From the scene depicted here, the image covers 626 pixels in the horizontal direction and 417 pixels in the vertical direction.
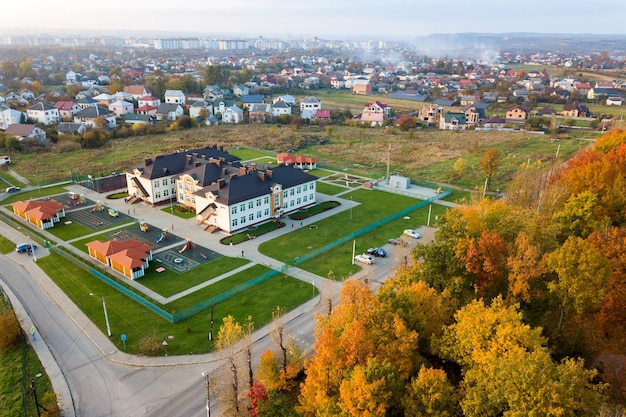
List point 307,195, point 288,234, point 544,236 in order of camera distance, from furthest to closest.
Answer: point 307,195
point 288,234
point 544,236

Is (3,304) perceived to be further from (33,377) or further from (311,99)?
(311,99)

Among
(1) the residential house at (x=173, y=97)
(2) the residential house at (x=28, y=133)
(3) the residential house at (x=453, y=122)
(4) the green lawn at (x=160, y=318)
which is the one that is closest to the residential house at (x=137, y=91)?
(1) the residential house at (x=173, y=97)

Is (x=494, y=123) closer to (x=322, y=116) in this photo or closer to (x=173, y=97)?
(x=322, y=116)

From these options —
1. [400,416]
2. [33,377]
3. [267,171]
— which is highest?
[267,171]

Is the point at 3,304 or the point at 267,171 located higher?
the point at 267,171

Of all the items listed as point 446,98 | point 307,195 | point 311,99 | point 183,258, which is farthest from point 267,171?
point 446,98

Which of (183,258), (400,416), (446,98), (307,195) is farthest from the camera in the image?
(446,98)

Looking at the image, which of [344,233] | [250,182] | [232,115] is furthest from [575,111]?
[250,182]

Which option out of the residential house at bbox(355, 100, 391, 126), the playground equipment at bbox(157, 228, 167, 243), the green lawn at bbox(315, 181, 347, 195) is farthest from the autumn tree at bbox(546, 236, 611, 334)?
the residential house at bbox(355, 100, 391, 126)
